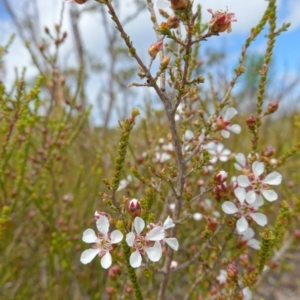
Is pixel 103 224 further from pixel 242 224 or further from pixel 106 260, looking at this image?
pixel 242 224

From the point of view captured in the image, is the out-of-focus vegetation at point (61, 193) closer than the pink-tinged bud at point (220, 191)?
No

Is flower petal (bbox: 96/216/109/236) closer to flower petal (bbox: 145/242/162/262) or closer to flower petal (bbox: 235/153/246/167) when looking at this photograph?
flower petal (bbox: 145/242/162/262)

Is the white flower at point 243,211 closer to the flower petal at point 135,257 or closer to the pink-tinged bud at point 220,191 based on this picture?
the pink-tinged bud at point 220,191

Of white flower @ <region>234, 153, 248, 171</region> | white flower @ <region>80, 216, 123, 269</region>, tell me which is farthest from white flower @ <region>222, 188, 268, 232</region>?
white flower @ <region>80, 216, 123, 269</region>

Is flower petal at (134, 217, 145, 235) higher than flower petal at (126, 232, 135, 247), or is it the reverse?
flower petal at (134, 217, 145, 235)

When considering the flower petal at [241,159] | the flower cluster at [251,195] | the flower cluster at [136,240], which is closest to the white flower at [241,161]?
the flower petal at [241,159]

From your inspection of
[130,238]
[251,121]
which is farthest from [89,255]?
[251,121]

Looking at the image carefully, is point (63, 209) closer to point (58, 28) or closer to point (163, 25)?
point (58, 28)
